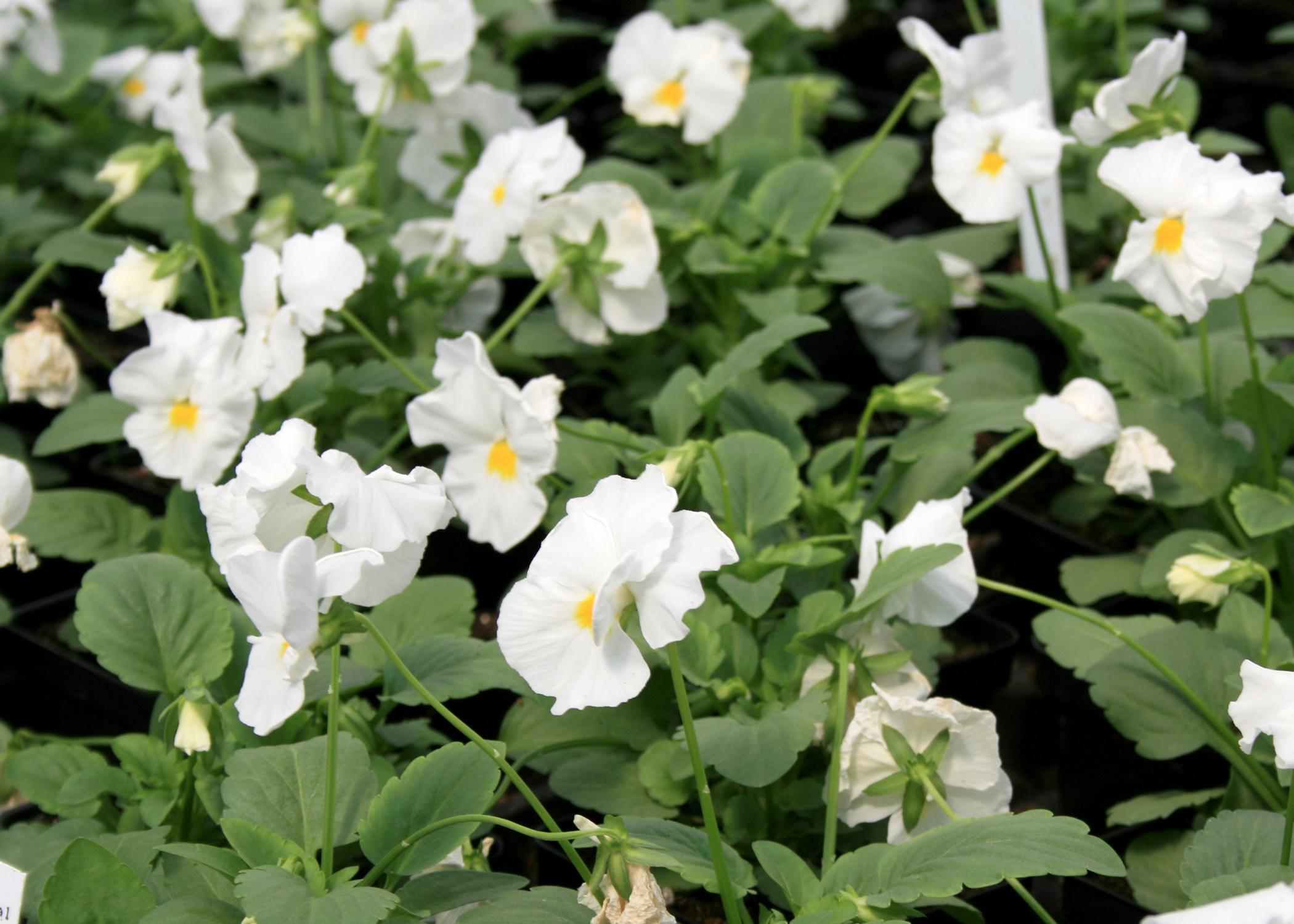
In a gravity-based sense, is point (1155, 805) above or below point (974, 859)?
below

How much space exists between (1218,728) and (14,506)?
39.5 inches

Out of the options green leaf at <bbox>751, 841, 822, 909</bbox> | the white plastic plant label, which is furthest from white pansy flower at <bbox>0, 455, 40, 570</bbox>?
green leaf at <bbox>751, 841, 822, 909</bbox>

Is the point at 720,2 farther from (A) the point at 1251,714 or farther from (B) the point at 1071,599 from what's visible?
(A) the point at 1251,714

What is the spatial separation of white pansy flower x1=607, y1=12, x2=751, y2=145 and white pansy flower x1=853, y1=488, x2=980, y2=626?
0.86 metres

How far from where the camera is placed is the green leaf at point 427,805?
908 millimetres

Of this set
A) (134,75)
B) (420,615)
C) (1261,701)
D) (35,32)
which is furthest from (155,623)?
(134,75)

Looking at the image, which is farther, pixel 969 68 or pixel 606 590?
pixel 969 68

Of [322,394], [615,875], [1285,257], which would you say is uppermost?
[615,875]

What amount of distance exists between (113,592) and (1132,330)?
975 mm

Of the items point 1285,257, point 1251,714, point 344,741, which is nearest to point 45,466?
point 344,741

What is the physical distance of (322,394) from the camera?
148 centimetres

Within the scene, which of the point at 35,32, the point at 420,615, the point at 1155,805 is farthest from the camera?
the point at 35,32

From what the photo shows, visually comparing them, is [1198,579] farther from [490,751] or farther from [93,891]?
[93,891]

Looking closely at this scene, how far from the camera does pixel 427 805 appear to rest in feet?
3.03
